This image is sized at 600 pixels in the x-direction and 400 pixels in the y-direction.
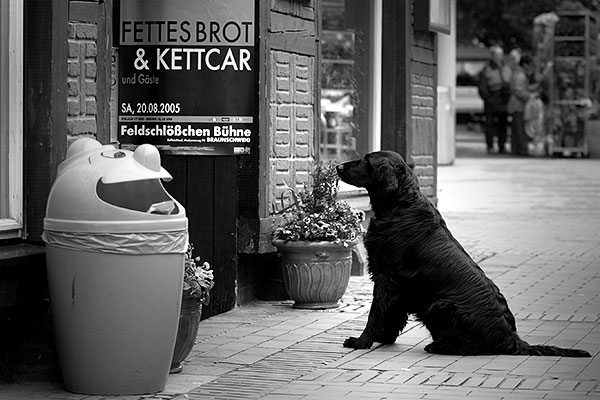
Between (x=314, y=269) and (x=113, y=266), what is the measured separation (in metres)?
3.07

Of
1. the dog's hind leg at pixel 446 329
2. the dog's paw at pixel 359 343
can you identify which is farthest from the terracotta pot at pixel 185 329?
the dog's hind leg at pixel 446 329

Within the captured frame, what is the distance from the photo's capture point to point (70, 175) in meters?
6.05

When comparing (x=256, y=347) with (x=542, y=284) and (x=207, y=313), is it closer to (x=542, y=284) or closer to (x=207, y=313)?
(x=207, y=313)

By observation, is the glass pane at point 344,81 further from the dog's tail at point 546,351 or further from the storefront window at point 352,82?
the dog's tail at point 546,351

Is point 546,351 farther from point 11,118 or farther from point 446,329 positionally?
point 11,118

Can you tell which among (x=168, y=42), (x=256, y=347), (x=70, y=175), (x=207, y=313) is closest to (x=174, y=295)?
(x=70, y=175)

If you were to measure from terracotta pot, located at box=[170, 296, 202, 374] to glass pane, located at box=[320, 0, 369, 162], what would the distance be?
183 inches

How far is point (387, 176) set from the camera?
24.9 ft

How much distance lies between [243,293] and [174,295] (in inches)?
120

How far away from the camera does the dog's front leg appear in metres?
7.60

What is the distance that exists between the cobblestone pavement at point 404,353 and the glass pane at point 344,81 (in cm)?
158

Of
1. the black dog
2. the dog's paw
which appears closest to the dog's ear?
the black dog

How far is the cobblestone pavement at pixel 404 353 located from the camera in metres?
6.40

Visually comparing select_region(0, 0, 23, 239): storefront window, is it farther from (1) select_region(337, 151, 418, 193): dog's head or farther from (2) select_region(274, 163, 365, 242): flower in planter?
(2) select_region(274, 163, 365, 242): flower in planter
